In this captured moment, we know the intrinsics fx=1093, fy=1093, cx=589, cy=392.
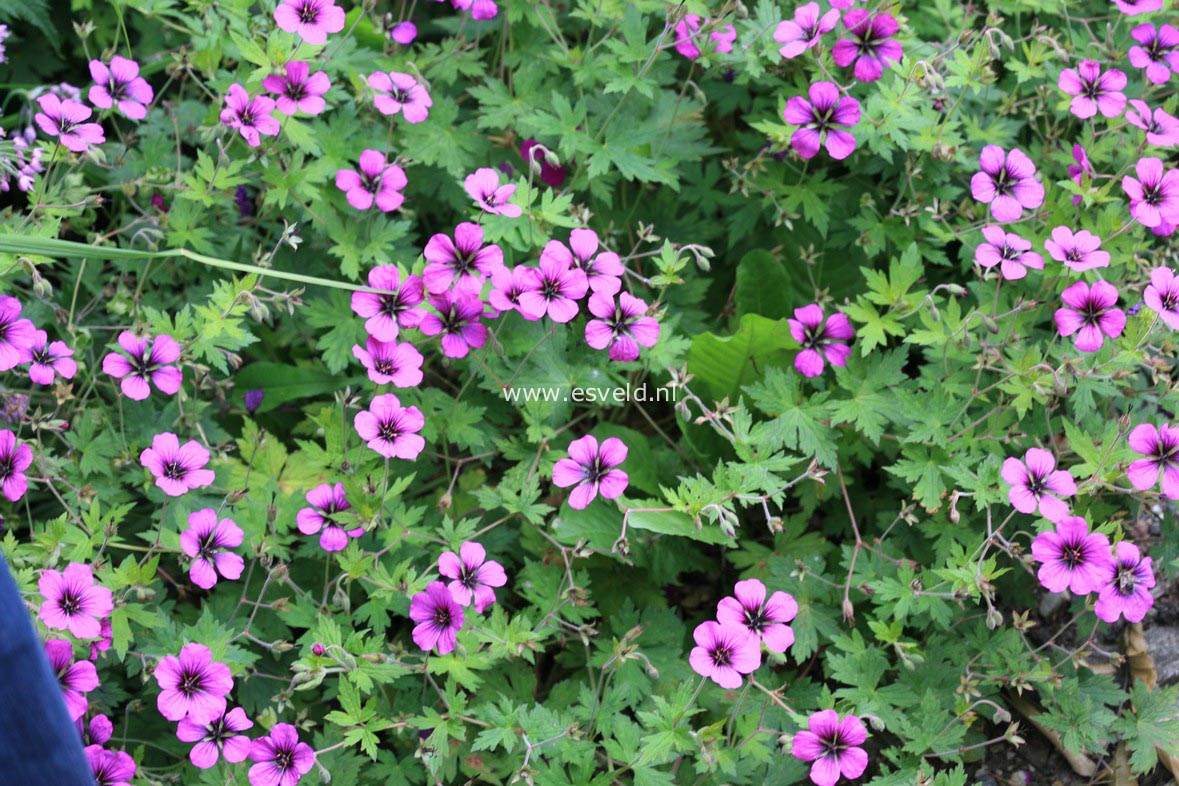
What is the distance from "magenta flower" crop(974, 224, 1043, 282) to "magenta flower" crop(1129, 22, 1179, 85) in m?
0.61

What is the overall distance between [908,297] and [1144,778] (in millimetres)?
1076

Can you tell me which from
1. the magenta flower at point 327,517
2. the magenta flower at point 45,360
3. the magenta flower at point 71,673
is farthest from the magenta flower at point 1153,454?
the magenta flower at point 45,360

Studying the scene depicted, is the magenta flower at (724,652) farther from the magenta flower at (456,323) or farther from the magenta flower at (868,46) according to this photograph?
the magenta flower at (868,46)

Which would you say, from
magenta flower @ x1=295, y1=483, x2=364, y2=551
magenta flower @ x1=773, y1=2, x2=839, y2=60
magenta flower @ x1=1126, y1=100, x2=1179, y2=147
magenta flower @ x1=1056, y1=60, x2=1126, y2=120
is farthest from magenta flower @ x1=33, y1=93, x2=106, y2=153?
magenta flower @ x1=1126, y1=100, x2=1179, y2=147

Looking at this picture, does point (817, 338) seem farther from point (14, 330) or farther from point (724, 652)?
point (14, 330)

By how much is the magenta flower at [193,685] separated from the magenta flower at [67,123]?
3.37 feet

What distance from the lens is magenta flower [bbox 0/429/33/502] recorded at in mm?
1984

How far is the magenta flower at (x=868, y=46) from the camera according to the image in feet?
7.88

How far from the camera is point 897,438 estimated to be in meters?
2.27

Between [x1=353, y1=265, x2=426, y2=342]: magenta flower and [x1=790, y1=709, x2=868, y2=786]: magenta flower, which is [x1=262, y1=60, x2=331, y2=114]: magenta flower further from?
[x1=790, y1=709, x2=868, y2=786]: magenta flower

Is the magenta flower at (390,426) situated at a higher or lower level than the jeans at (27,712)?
lower

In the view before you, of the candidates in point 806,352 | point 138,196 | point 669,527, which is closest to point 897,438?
point 806,352

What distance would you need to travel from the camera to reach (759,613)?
1.97 meters

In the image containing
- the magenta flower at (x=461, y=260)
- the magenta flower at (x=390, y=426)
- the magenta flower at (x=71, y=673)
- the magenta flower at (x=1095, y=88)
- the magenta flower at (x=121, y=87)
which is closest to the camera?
the magenta flower at (x=71, y=673)
